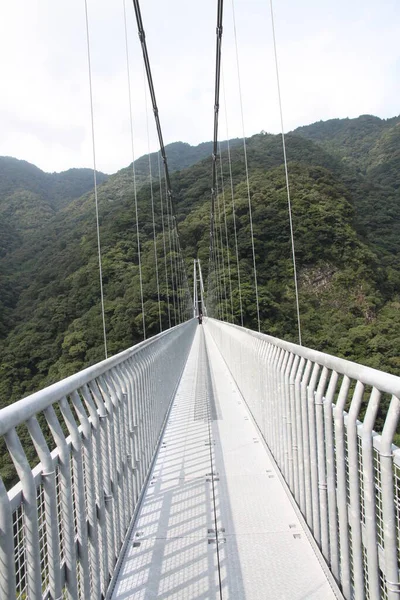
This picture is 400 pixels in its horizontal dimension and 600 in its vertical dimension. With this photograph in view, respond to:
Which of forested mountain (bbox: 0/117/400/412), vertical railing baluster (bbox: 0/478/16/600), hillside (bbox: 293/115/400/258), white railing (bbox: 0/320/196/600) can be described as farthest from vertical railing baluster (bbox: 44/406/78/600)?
hillside (bbox: 293/115/400/258)

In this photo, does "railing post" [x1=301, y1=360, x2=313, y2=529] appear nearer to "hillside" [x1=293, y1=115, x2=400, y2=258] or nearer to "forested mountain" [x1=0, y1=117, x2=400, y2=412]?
"forested mountain" [x1=0, y1=117, x2=400, y2=412]

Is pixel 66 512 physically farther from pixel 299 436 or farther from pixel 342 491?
pixel 299 436

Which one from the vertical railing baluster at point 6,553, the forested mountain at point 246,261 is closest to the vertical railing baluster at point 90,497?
the vertical railing baluster at point 6,553

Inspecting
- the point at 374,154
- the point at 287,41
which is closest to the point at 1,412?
the point at 287,41

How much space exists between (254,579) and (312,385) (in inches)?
28.2

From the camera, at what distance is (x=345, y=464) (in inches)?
54.3

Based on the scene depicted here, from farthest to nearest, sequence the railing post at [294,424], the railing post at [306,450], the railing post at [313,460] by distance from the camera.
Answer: the railing post at [294,424] → the railing post at [306,450] → the railing post at [313,460]

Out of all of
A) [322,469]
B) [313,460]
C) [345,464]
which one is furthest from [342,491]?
[313,460]

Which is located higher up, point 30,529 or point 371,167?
point 371,167

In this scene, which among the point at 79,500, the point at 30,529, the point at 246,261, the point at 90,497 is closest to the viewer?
the point at 30,529

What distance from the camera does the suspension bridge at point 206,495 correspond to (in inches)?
40.5

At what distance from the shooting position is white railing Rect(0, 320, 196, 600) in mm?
943

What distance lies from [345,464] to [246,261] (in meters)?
24.2

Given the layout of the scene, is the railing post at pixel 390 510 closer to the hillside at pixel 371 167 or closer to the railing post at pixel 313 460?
the railing post at pixel 313 460
